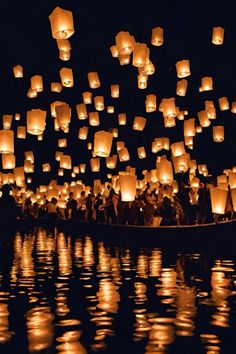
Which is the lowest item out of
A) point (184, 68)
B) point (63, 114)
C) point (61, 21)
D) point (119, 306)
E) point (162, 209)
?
point (119, 306)

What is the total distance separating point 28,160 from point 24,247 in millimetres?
15829

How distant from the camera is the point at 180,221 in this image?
61.2ft

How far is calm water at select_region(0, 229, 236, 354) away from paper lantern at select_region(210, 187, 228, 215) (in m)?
2.84

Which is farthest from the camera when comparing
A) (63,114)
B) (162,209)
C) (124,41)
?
(162,209)

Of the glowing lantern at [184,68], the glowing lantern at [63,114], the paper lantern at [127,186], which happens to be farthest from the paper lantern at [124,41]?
the paper lantern at [127,186]

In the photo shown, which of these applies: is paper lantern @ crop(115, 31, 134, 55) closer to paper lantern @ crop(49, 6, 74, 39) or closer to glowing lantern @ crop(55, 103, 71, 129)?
paper lantern @ crop(49, 6, 74, 39)

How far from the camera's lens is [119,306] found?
6910 mm

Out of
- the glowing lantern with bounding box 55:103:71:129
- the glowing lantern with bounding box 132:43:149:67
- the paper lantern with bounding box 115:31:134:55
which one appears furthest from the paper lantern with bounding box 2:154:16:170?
the paper lantern with bounding box 115:31:134:55

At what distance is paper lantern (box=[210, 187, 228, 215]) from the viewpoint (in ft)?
48.7

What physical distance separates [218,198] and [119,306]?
834cm

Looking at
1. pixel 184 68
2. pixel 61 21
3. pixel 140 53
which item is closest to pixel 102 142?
pixel 140 53

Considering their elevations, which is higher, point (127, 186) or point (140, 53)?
point (140, 53)

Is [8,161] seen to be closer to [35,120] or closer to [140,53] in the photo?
[35,120]

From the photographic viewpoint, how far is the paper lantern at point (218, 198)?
48.7 ft
